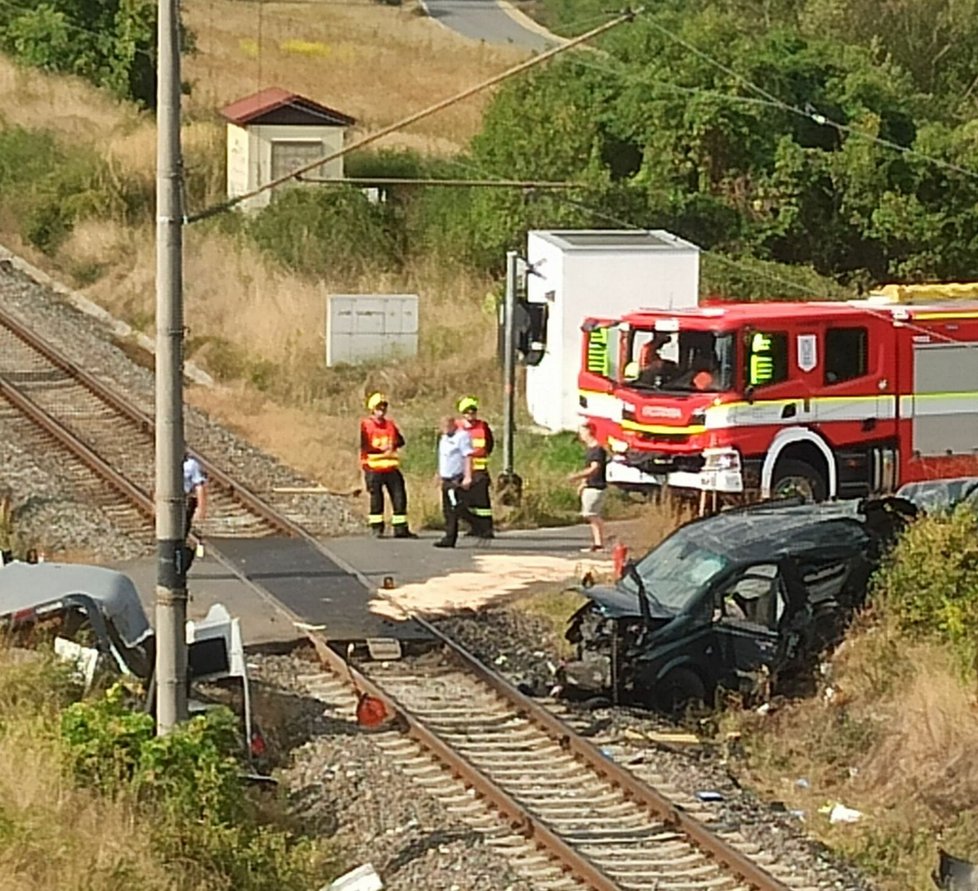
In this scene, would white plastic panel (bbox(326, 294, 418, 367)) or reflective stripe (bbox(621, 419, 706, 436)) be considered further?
white plastic panel (bbox(326, 294, 418, 367))

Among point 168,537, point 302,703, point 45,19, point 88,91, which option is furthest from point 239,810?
point 45,19

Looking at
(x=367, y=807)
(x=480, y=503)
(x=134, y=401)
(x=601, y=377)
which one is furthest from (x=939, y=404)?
(x=367, y=807)

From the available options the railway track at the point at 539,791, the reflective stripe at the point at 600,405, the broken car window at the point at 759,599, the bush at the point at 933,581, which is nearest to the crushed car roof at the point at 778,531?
the broken car window at the point at 759,599

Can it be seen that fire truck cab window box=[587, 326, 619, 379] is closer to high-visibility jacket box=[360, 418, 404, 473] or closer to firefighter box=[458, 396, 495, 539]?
firefighter box=[458, 396, 495, 539]

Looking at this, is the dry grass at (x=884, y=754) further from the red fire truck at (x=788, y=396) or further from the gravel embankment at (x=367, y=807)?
the red fire truck at (x=788, y=396)

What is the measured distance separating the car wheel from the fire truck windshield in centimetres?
605

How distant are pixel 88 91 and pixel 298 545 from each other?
90.8 ft

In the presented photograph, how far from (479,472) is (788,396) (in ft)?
10.6

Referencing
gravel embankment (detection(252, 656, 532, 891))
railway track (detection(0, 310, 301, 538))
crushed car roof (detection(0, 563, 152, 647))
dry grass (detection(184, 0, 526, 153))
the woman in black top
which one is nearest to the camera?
gravel embankment (detection(252, 656, 532, 891))

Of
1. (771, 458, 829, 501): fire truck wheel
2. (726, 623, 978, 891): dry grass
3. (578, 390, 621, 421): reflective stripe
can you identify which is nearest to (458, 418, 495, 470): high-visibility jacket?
(578, 390, 621, 421): reflective stripe

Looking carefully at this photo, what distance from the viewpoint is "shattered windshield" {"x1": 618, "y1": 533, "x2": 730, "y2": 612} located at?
16.3m

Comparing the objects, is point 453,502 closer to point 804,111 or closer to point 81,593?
point 81,593

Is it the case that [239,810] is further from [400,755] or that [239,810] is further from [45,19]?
[45,19]

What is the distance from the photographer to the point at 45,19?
49719 mm
